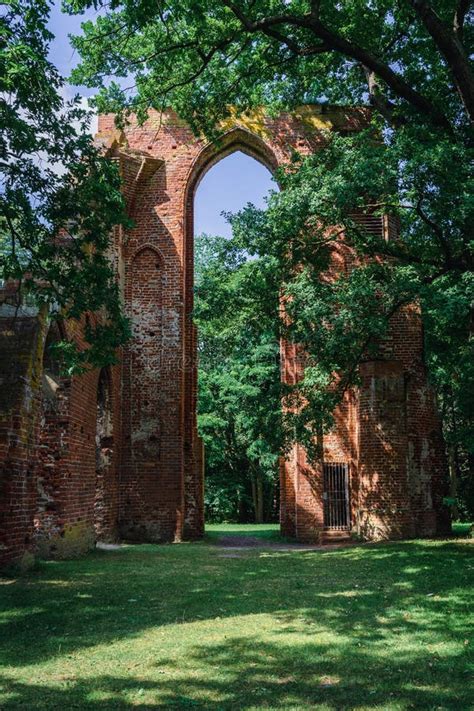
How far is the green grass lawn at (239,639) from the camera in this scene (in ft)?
12.7

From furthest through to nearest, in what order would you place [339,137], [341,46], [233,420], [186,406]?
[233,420] < [186,406] < [339,137] < [341,46]

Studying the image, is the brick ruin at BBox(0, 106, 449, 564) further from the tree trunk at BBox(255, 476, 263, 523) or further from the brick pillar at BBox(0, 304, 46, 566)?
the tree trunk at BBox(255, 476, 263, 523)

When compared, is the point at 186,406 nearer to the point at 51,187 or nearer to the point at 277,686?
the point at 51,187

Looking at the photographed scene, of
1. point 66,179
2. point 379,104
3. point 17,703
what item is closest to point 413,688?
point 17,703

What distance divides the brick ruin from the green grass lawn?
18.5 ft

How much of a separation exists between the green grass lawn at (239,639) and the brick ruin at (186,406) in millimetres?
5624

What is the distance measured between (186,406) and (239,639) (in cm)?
1174

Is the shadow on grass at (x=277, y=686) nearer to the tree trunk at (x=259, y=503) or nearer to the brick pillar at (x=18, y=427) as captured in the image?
the brick pillar at (x=18, y=427)

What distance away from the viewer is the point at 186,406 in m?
16.8

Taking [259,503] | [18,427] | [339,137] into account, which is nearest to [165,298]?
[339,137]

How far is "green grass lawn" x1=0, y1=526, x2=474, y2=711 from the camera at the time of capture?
3863mm

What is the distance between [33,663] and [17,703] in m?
0.89

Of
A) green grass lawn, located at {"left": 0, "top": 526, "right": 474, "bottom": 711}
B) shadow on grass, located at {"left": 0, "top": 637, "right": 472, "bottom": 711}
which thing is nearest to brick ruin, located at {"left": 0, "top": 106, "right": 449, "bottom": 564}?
green grass lawn, located at {"left": 0, "top": 526, "right": 474, "bottom": 711}

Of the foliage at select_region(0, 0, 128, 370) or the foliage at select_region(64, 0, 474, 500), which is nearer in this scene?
the foliage at select_region(0, 0, 128, 370)
